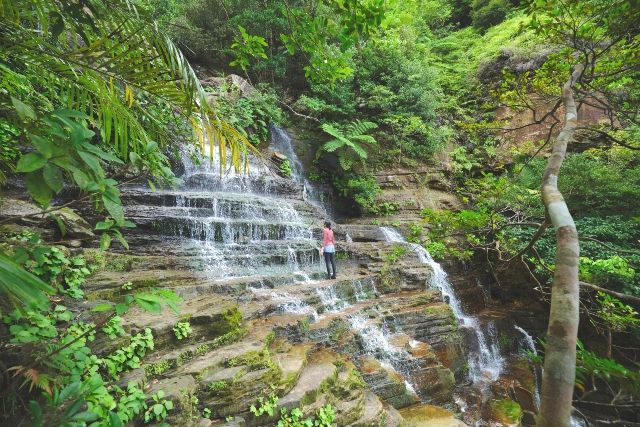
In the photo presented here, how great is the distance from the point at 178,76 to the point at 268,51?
1443 centimetres

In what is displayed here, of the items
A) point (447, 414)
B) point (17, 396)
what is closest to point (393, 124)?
point (447, 414)

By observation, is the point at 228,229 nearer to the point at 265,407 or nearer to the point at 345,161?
the point at 265,407

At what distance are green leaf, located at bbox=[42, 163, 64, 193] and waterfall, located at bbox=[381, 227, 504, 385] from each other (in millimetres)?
6633

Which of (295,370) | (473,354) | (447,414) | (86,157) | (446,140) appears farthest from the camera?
(446,140)

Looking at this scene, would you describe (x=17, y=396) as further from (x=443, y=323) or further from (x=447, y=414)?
(x=443, y=323)

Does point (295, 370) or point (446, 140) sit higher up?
point (446, 140)

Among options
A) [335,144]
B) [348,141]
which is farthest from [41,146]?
[348,141]

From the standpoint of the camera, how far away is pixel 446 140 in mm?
13953

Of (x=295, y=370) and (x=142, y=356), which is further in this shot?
(x=295, y=370)

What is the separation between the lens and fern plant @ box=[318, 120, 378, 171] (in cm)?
1238

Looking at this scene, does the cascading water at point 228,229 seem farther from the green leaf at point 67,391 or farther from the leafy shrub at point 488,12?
the leafy shrub at point 488,12

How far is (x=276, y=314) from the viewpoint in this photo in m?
6.09

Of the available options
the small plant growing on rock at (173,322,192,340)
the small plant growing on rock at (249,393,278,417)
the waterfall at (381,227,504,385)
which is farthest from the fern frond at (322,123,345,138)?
the small plant growing on rock at (249,393,278,417)

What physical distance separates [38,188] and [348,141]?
11.6 m
